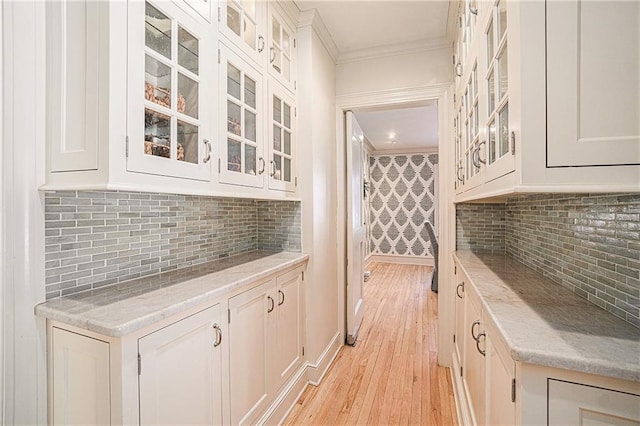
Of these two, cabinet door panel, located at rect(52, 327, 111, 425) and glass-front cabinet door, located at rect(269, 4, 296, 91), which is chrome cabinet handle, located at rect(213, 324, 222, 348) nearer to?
cabinet door panel, located at rect(52, 327, 111, 425)

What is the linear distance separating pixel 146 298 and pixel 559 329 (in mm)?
1353

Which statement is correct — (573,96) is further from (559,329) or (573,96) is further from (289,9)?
(289,9)

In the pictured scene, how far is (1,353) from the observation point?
1.02 metres

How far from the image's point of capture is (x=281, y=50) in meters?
2.04

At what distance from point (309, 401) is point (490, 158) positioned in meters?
1.82

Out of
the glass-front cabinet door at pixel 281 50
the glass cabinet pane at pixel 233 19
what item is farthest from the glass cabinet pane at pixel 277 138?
the glass cabinet pane at pixel 233 19

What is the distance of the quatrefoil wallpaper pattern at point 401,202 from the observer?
6.53 m

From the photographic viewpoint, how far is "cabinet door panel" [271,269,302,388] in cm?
186

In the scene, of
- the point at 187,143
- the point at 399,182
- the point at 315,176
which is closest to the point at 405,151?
the point at 399,182

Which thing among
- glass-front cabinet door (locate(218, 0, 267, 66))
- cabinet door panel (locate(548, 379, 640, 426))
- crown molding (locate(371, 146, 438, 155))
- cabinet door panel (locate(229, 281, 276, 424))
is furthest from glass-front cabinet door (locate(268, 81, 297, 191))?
crown molding (locate(371, 146, 438, 155))

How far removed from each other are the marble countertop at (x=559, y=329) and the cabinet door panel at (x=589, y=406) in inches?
2.7

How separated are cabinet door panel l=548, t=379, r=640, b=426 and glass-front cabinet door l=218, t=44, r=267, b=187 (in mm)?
1398

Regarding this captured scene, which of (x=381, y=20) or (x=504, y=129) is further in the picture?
(x=381, y=20)

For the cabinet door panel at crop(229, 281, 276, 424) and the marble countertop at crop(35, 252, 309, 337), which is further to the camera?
the cabinet door panel at crop(229, 281, 276, 424)
